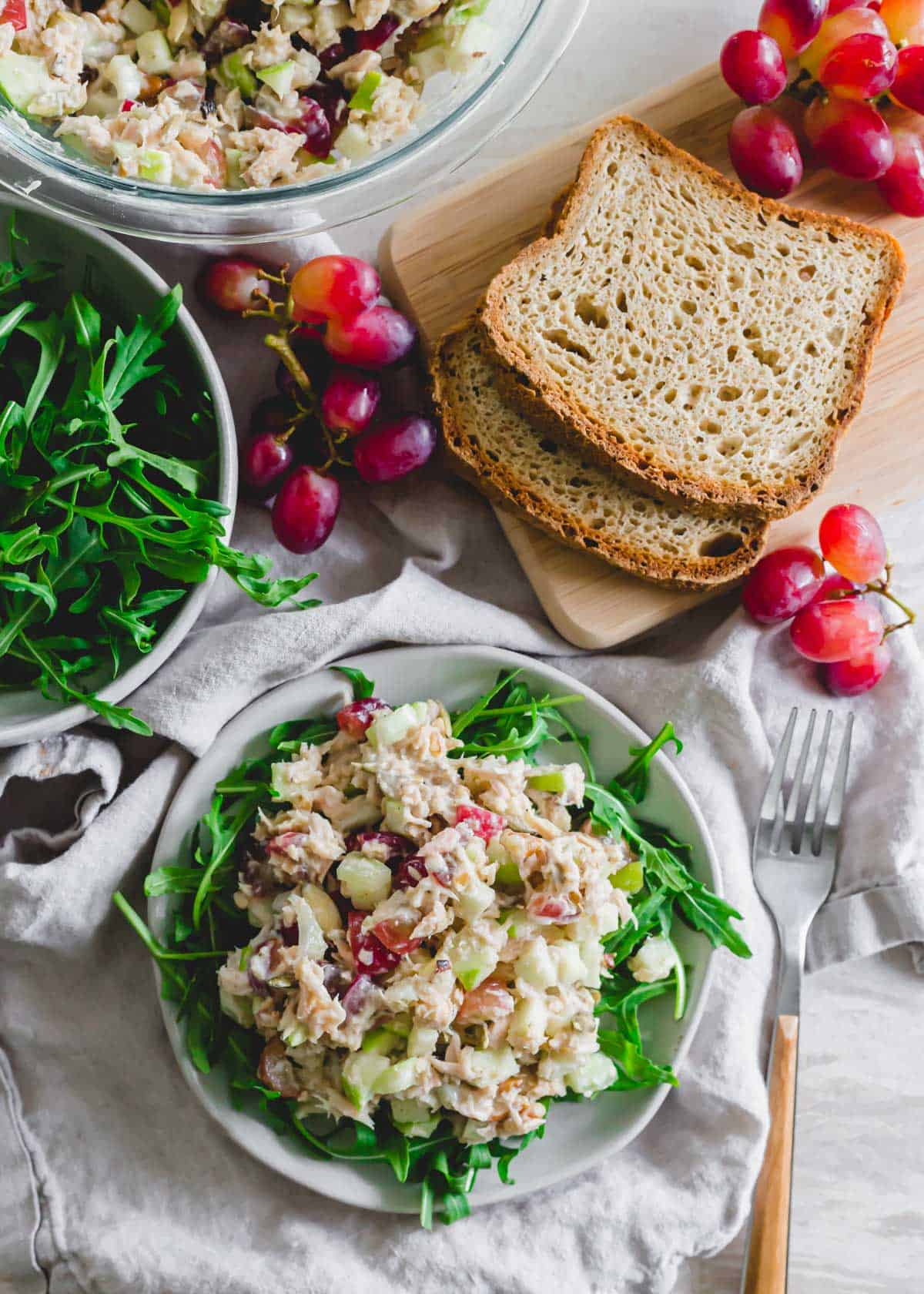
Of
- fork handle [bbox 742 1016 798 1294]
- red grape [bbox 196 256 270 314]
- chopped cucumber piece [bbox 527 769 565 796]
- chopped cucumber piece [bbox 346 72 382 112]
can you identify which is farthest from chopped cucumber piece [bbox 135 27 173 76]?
fork handle [bbox 742 1016 798 1294]

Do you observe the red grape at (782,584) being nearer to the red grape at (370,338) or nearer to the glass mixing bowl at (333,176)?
the red grape at (370,338)

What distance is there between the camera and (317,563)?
188 centimetres

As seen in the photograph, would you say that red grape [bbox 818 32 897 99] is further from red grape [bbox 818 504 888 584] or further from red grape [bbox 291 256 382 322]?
red grape [bbox 291 256 382 322]

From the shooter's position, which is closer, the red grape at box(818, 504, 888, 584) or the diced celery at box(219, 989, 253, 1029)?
the diced celery at box(219, 989, 253, 1029)

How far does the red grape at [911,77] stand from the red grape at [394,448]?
898 millimetres

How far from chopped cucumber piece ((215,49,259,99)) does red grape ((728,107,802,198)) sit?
0.79 metres

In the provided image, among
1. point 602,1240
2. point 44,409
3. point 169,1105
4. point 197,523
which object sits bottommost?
point 602,1240

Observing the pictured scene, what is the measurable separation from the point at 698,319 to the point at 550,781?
771mm

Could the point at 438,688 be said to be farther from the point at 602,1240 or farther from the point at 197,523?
the point at 602,1240

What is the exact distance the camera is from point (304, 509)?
1.75 metres

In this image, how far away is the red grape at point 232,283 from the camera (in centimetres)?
176

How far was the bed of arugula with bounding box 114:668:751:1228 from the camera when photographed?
5.32ft

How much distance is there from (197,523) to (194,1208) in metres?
0.98

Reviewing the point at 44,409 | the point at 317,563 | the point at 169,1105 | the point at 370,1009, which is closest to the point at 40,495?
the point at 44,409
